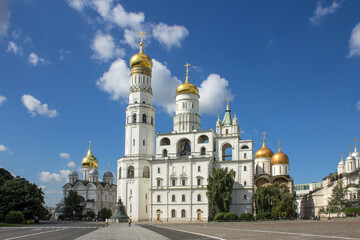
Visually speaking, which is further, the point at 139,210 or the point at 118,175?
the point at 118,175

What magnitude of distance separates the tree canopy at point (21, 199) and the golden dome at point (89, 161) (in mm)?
45683

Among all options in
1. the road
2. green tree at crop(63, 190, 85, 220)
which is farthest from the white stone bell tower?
the road

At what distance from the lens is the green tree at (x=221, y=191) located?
2147 inches

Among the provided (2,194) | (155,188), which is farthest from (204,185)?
(2,194)

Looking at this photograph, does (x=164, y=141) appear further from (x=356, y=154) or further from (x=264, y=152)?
(x=356, y=154)

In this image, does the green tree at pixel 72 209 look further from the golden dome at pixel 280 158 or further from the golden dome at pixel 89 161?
the golden dome at pixel 280 158

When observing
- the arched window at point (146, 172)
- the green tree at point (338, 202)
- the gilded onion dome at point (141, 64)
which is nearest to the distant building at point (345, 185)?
the green tree at point (338, 202)

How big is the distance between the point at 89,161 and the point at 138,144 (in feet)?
130

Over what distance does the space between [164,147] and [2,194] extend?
25.6 metres

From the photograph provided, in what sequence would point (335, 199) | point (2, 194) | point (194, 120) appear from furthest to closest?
1. point (194, 120)
2. point (335, 199)
3. point (2, 194)

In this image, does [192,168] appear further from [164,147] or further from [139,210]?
[139,210]

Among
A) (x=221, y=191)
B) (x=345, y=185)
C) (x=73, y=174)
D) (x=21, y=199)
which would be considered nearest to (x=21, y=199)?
(x=21, y=199)

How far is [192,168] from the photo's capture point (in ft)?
198

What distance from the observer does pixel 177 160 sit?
6131cm
